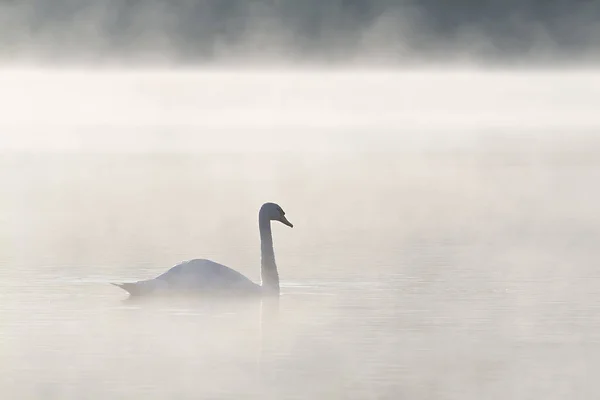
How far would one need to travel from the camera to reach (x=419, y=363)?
12.7 metres

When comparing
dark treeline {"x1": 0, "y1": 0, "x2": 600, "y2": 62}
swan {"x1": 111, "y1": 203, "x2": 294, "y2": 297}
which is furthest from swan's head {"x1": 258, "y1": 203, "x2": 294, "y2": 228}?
dark treeline {"x1": 0, "y1": 0, "x2": 600, "y2": 62}

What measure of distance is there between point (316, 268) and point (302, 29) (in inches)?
4950

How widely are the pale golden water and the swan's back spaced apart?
0.59 feet

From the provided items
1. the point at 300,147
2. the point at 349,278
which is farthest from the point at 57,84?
the point at 349,278

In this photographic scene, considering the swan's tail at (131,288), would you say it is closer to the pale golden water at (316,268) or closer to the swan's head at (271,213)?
the pale golden water at (316,268)

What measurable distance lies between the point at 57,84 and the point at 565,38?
1379 inches

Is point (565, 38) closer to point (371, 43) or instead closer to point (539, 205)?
point (371, 43)

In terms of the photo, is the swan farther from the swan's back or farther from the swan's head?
the swan's head

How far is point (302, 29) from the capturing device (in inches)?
5650

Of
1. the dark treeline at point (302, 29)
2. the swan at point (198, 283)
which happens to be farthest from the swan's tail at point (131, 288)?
the dark treeline at point (302, 29)

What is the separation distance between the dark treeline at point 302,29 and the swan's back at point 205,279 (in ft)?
383

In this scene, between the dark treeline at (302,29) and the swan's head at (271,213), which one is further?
the dark treeline at (302,29)

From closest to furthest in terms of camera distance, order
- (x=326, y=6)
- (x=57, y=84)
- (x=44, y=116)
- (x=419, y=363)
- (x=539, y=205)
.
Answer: (x=419, y=363) < (x=539, y=205) < (x=44, y=116) < (x=57, y=84) < (x=326, y=6)

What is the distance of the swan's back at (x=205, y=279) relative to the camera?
1585cm
